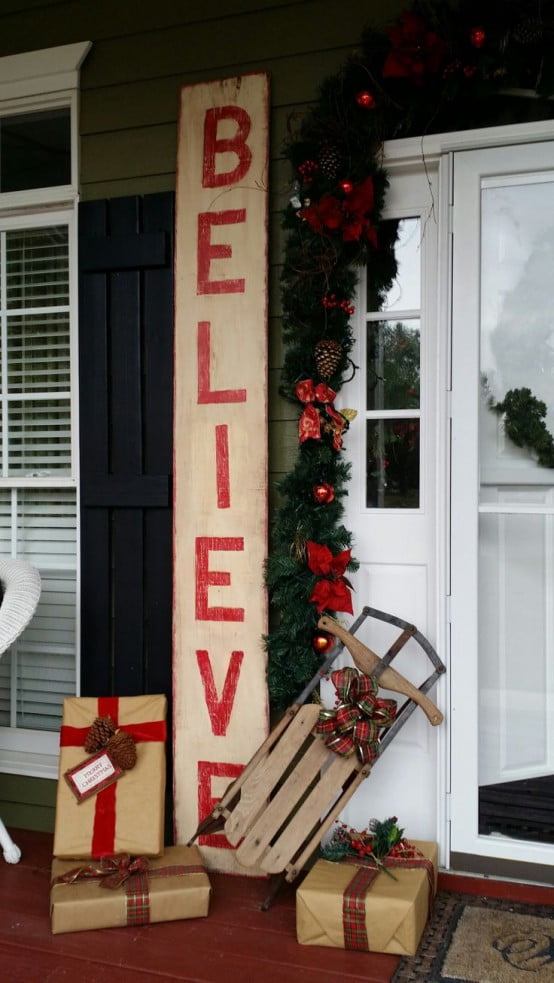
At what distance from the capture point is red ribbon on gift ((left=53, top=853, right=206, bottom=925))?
272 centimetres

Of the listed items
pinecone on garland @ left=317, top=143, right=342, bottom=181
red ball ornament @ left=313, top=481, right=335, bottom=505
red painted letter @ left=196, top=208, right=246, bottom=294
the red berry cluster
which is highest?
pinecone on garland @ left=317, top=143, right=342, bottom=181

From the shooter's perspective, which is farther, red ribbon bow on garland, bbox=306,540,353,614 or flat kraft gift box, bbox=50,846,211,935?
red ribbon bow on garland, bbox=306,540,353,614

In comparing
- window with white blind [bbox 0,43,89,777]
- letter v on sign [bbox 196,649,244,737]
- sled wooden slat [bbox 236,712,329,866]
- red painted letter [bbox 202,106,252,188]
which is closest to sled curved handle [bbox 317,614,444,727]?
sled wooden slat [bbox 236,712,329,866]

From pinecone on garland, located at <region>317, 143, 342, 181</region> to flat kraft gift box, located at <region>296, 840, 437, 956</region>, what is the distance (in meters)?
2.14

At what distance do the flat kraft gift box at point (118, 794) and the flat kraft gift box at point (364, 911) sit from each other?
0.59 metres

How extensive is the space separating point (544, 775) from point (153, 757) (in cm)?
127

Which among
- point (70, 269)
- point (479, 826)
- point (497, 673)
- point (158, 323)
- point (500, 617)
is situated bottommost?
point (479, 826)

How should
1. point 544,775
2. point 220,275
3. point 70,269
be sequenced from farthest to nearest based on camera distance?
point 70,269 → point 220,275 → point 544,775

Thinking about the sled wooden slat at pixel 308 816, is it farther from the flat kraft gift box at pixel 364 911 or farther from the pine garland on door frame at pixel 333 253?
the pine garland on door frame at pixel 333 253

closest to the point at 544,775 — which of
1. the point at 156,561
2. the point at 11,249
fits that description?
the point at 156,561

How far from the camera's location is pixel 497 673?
298 cm

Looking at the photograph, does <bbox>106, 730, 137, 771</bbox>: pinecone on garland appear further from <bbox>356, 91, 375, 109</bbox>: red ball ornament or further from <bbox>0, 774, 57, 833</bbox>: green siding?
<bbox>356, 91, 375, 109</bbox>: red ball ornament

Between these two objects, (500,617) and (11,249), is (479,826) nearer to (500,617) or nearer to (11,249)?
(500,617)

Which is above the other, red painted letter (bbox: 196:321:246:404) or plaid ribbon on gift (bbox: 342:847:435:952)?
red painted letter (bbox: 196:321:246:404)
